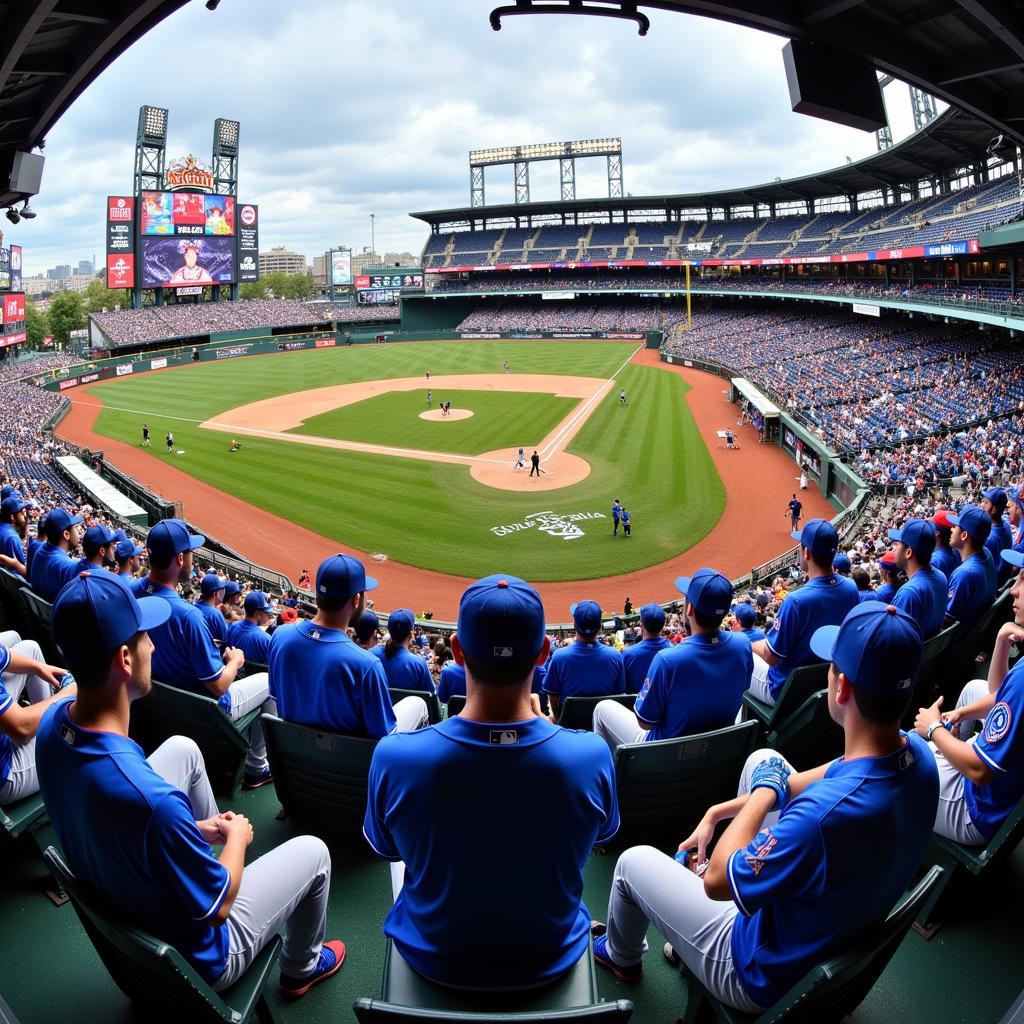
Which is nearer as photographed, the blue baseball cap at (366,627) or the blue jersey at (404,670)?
the blue jersey at (404,670)

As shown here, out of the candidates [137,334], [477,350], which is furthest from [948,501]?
[137,334]

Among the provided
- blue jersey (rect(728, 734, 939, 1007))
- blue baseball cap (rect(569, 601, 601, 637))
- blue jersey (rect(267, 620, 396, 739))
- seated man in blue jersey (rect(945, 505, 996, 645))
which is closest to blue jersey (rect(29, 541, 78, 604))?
blue jersey (rect(267, 620, 396, 739))

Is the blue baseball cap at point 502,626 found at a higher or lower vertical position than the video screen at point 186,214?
lower

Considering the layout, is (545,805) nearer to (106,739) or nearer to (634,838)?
(106,739)

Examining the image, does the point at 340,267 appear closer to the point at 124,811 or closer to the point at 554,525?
the point at 554,525

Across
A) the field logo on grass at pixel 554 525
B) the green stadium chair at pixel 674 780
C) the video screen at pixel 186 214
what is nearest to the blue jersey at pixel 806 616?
the green stadium chair at pixel 674 780

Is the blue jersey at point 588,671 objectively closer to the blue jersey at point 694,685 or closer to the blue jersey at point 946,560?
the blue jersey at point 694,685
